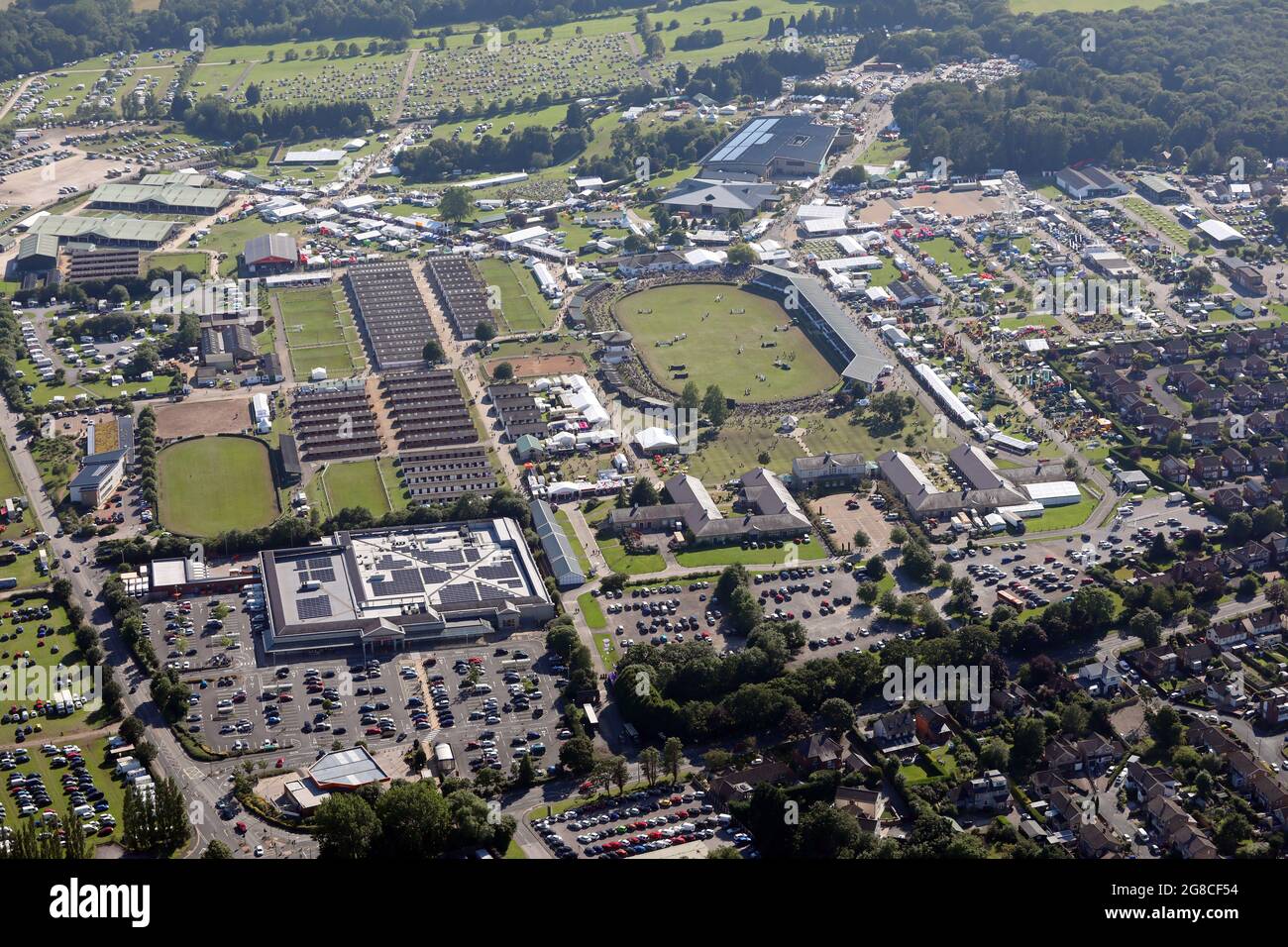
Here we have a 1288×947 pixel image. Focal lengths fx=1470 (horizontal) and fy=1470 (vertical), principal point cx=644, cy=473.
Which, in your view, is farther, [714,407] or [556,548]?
[714,407]

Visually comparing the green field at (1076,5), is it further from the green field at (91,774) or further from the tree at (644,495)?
the green field at (91,774)

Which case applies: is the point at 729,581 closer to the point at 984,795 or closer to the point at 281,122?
the point at 984,795

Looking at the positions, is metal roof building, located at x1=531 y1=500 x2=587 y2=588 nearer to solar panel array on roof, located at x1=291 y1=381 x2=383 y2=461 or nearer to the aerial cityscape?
the aerial cityscape

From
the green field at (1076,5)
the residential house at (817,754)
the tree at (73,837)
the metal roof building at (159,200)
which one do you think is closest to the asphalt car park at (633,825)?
the residential house at (817,754)

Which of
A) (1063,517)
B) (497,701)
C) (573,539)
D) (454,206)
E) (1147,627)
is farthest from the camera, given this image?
(454,206)

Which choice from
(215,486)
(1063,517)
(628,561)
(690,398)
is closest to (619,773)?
(628,561)

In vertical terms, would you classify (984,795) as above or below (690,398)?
below
